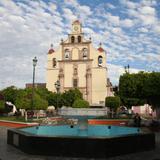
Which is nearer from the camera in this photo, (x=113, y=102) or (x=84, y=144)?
(x=84, y=144)

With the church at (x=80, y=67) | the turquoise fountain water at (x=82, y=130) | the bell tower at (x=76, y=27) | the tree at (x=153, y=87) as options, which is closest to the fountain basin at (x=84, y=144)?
the turquoise fountain water at (x=82, y=130)

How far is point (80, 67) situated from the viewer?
85.0 meters

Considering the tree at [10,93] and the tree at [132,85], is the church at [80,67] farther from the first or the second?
the tree at [132,85]

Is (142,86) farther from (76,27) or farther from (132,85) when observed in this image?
(76,27)

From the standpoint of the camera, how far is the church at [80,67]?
8406 cm

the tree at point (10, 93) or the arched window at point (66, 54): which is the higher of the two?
the arched window at point (66, 54)

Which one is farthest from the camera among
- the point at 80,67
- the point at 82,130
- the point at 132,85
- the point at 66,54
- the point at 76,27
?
the point at 76,27

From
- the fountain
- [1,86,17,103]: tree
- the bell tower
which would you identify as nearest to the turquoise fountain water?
the fountain

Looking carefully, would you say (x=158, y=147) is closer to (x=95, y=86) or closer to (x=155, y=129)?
(x=155, y=129)

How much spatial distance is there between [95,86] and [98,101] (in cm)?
351

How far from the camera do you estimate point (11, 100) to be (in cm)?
7806

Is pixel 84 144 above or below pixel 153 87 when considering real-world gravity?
below

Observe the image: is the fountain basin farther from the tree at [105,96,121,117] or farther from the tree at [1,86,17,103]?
the tree at [1,86,17,103]

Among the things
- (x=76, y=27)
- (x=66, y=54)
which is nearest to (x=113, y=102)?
(x=66, y=54)
